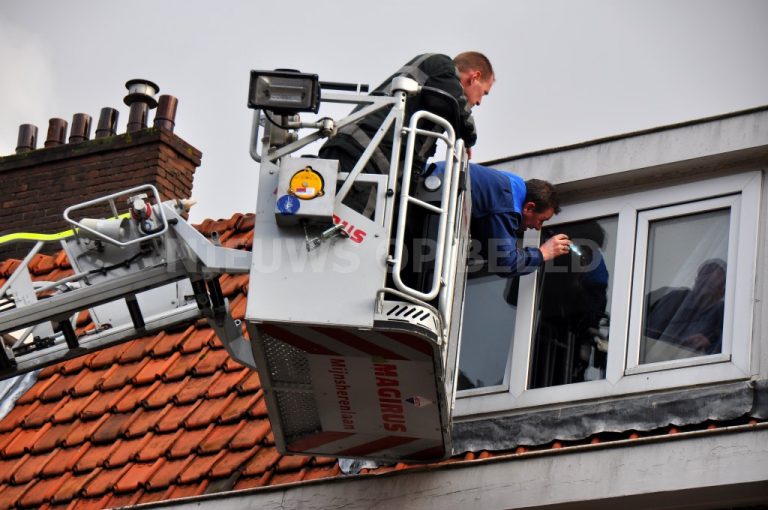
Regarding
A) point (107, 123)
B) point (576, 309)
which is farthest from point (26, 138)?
point (576, 309)

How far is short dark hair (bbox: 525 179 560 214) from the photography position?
313 inches

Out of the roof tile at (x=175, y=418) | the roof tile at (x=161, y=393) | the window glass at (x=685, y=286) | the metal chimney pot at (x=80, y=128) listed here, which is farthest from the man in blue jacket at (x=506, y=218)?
the metal chimney pot at (x=80, y=128)

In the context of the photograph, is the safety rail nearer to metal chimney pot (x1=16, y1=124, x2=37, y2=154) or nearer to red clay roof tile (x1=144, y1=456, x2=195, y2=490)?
red clay roof tile (x1=144, y1=456, x2=195, y2=490)

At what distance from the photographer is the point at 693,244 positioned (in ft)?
25.0

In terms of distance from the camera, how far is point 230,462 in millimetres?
8016

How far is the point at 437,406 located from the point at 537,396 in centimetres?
66

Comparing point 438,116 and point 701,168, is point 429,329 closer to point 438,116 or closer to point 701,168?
point 438,116

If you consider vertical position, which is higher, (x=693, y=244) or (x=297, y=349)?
(x=693, y=244)

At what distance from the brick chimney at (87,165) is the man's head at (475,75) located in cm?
430

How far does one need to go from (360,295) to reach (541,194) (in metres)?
1.66

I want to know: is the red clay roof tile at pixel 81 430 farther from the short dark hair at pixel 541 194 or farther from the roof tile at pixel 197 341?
the short dark hair at pixel 541 194

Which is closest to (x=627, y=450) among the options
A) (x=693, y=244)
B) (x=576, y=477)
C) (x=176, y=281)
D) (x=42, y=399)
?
(x=576, y=477)

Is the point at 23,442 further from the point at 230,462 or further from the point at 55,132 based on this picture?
the point at 55,132

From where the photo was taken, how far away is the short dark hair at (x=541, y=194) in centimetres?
796
